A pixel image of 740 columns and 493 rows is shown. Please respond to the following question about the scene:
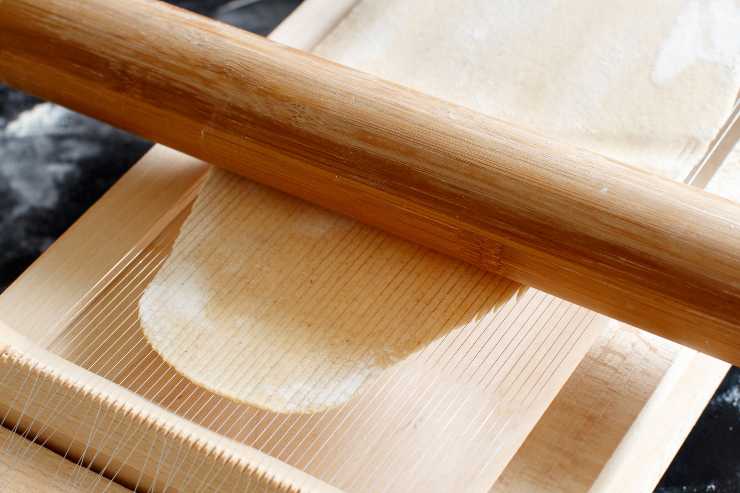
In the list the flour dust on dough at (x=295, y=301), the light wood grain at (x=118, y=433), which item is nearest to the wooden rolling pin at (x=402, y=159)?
the flour dust on dough at (x=295, y=301)

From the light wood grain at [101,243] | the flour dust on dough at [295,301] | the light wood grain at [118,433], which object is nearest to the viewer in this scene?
the light wood grain at [118,433]

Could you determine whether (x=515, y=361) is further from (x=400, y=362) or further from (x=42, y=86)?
(x=42, y=86)

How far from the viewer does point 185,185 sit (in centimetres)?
142

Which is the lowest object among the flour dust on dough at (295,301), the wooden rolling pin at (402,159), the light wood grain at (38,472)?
the light wood grain at (38,472)

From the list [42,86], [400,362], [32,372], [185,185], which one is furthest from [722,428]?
[42,86]

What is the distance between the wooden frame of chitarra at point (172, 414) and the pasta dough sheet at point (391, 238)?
11cm

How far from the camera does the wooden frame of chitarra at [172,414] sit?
1.02m

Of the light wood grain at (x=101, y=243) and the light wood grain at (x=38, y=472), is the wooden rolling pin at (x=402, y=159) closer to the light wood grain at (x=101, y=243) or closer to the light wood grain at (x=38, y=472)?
the light wood grain at (x=101, y=243)

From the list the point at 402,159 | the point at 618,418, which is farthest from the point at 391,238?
the point at 618,418

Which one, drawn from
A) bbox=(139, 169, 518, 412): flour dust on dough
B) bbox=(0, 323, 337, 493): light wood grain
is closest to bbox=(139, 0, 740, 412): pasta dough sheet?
bbox=(139, 169, 518, 412): flour dust on dough

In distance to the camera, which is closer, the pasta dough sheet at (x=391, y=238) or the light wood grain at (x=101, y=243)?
the pasta dough sheet at (x=391, y=238)

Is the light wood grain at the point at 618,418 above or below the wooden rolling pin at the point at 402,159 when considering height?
below

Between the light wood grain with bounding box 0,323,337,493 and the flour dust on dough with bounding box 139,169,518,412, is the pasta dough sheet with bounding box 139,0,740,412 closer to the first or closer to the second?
the flour dust on dough with bounding box 139,169,518,412

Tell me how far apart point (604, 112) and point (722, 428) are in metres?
0.52
